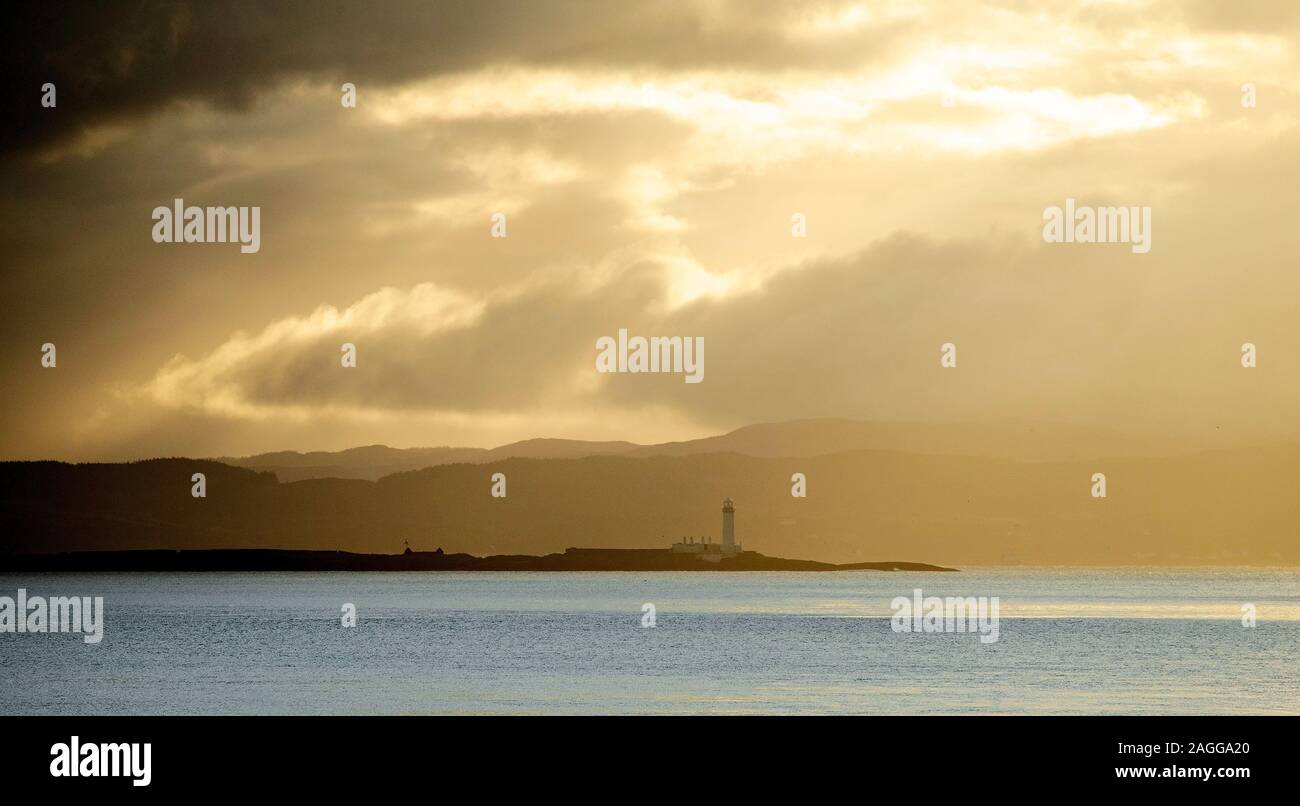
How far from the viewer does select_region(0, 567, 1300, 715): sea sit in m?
47.9

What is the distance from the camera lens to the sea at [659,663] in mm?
47906

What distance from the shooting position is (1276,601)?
136 meters

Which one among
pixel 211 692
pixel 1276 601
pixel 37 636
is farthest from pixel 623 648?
pixel 1276 601

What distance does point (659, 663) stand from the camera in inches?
2470

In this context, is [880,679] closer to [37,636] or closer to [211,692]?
[211,692]

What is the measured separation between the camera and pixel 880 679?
185 feet
